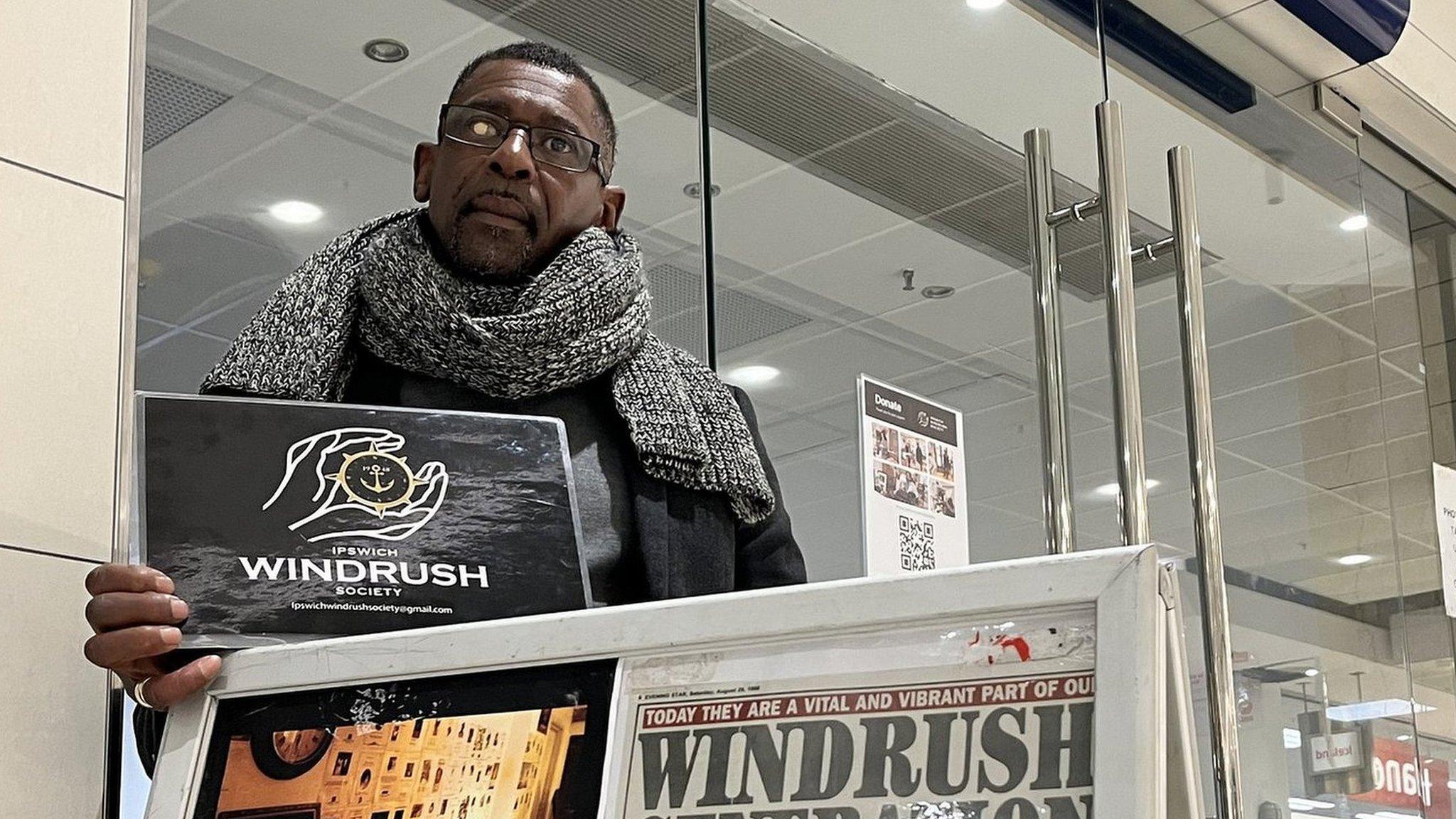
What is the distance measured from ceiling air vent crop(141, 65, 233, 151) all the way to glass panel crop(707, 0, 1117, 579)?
2.27ft

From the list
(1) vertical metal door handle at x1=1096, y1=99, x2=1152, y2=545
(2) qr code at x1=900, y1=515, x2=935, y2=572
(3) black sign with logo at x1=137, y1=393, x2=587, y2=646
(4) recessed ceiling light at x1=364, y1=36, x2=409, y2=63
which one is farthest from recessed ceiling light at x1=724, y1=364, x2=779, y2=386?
(3) black sign with logo at x1=137, y1=393, x2=587, y2=646

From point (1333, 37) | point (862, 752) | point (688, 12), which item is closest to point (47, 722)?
point (862, 752)

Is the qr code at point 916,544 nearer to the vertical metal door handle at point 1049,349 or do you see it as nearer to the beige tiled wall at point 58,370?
the vertical metal door handle at point 1049,349

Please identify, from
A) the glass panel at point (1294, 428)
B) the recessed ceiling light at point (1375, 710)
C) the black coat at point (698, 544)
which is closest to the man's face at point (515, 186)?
the black coat at point (698, 544)

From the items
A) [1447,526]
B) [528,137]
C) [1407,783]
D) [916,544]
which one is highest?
[528,137]

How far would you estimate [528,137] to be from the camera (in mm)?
1429

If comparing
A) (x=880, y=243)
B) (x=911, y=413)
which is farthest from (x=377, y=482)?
(x=880, y=243)

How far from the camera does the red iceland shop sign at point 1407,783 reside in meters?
2.77

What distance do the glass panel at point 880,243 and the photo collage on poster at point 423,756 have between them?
1105mm

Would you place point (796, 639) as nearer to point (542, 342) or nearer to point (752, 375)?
point (542, 342)

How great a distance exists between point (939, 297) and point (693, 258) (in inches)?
16.5

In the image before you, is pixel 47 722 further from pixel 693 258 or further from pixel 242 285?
pixel 693 258

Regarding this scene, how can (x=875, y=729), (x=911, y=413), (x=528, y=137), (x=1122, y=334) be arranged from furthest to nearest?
1. (x=911, y=413)
2. (x=1122, y=334)
3. (x=528, y=137)
4. (x=875, y=729)

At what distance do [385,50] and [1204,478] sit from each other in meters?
1.06
